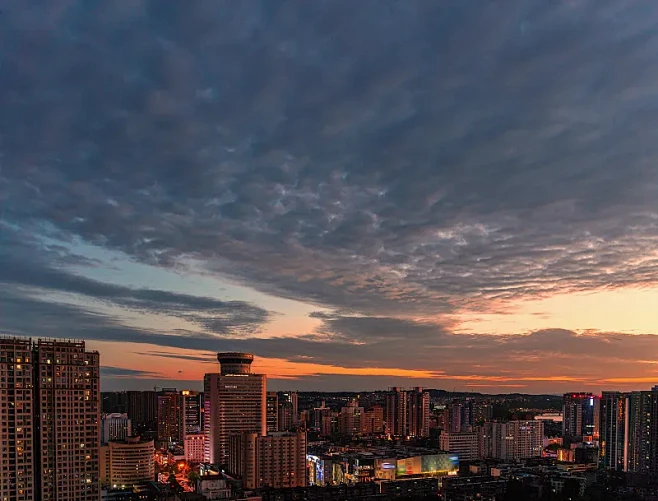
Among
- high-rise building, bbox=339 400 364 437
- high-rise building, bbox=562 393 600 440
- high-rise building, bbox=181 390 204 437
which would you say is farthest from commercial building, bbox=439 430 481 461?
high-rise building, bbox=181 390 204 437

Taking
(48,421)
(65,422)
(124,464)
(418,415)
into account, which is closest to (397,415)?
(418,415)

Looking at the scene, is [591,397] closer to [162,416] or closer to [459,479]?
[459,479]

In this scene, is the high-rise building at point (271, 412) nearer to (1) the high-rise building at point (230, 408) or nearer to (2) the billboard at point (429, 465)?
(1) the high-rise building at point (230, 408)

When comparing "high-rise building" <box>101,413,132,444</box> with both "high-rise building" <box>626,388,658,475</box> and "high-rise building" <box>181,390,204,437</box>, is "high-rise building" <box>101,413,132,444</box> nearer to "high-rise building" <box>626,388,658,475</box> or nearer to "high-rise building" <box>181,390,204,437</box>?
"high-rise building" <box>181,390,204,437</box>

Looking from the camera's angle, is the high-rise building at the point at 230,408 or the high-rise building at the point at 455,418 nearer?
the high-rise building at the point at 230,408

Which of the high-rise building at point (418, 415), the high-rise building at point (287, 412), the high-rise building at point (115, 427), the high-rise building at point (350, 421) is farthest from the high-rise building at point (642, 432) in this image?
the high-rise building at point (115, 427)

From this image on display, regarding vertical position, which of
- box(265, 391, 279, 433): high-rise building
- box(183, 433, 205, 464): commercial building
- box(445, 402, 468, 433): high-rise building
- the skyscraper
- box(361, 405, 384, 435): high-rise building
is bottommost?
box(361, 405, 384, 435): high-rise building
